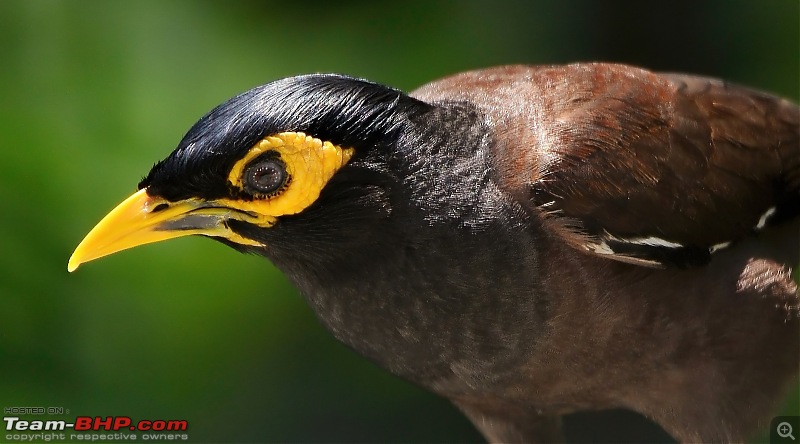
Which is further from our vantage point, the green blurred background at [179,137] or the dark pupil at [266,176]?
the green blurred background at [179,137]

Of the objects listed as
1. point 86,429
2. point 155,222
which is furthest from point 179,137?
point 155,222

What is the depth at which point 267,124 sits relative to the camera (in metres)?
0.94

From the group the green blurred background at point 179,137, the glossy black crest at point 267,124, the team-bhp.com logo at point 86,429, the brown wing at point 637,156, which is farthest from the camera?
the green blurred background at point 179,137

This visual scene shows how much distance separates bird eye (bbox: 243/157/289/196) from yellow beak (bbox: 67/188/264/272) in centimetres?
5

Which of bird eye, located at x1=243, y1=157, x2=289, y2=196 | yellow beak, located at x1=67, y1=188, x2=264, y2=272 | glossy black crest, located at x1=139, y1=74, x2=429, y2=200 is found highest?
glossy black crest, located at x1=139, y1=74, x2=429, y2=200

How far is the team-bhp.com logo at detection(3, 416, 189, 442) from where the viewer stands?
1419 millimetres

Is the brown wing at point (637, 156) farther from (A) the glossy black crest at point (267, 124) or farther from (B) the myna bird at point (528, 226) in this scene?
(A) the glossy black crest at point (267, 124)

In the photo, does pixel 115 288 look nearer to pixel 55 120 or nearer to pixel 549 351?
pixel 55 120

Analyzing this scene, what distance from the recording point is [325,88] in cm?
98

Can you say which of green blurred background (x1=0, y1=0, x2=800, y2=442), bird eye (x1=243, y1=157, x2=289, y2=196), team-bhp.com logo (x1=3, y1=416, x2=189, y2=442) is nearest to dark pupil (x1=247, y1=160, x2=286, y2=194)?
bird eye (x1=243, y1=157, x2=289, y2=196)

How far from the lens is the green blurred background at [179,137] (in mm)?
1684

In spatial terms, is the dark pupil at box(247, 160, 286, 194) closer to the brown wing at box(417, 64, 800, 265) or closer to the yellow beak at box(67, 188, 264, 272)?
the yellow beak at box(67, 188, 264, 272)

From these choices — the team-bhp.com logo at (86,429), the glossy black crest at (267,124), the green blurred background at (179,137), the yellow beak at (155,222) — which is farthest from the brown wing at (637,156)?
the team-bhp.com logo at (86,429)

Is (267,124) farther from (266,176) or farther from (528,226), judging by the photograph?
(528,226)
